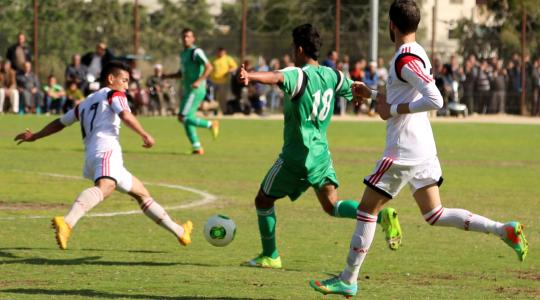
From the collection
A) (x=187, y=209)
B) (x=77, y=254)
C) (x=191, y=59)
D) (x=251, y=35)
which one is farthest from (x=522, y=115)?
(x=77, y=254)

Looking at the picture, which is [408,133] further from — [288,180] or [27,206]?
[27,206]

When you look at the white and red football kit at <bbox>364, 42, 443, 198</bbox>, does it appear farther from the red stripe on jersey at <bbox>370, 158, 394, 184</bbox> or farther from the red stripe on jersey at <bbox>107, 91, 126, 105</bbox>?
the red stripe on jersey at <bbox>107, 91, 126, 105</bbox>

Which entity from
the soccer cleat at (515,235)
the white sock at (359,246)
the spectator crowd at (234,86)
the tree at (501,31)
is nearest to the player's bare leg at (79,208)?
the white sock at (359,246)

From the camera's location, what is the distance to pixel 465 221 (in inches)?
350

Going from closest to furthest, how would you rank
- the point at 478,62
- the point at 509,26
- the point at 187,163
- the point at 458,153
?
the point at 187,163 → the point at 458,153 → the point at 478,62 → the point at 509,26

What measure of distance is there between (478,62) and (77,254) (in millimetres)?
33984

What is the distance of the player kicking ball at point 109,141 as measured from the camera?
1034 cm

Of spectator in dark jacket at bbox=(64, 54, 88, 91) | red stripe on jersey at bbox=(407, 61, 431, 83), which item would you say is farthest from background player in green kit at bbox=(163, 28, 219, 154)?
red stripe on jersey at bbox=(407, 61, 431, 83)

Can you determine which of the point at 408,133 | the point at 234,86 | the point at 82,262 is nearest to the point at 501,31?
the point at 234,86

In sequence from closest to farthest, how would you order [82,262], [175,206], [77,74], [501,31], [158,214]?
[82,262], [158,214], [175,206], [77,74], [501,31]

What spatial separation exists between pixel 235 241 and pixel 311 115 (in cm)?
232

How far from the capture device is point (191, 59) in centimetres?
2238

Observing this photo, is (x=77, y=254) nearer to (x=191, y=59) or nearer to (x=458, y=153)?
(x=191, y=59)

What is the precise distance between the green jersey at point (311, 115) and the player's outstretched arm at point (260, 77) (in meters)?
0.48
